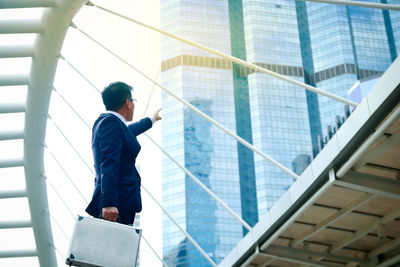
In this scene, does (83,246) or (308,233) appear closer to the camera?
(83,246)

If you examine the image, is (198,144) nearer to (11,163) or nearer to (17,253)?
(17,253)

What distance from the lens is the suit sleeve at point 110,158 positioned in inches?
129

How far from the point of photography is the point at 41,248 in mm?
14766

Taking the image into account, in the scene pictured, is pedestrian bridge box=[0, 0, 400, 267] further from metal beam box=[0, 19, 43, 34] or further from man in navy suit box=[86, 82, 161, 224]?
man in navy suit box=[86, 82, 161, 224]

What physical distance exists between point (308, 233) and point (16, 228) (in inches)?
314

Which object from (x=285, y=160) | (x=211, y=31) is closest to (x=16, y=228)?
(x=285, y=160)

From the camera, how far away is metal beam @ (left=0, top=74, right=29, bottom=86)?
1052 centimetres

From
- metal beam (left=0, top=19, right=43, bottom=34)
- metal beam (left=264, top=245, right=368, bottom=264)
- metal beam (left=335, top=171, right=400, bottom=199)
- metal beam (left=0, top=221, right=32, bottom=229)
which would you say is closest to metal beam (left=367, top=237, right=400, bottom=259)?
metal beam (left=264, top=245, right=368, bottom=264)

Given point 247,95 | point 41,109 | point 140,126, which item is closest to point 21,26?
point 41,109

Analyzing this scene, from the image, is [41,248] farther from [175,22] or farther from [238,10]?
[238,10]

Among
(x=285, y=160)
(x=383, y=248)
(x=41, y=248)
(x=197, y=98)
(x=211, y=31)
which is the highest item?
(x=211, y=31)

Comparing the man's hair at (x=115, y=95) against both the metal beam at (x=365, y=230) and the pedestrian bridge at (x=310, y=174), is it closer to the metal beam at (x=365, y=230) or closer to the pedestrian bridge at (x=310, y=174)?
the pedestrian bridge at (x=310, y=174)

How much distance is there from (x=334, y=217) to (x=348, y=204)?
0.47 m

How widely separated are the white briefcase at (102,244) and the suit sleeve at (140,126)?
1.10 meters
